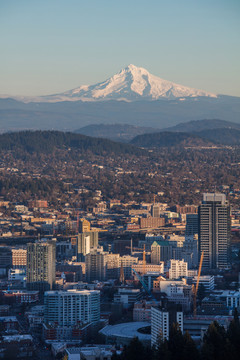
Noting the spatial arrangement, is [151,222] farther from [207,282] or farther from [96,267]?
[207,282]

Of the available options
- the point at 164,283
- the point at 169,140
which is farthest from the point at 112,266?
the point at 169,140

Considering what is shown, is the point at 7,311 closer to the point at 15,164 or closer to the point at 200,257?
the point at 200,257

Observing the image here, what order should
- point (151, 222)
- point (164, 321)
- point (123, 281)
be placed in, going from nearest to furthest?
point (164, 321) → point (123, 281) → point (151, 222)

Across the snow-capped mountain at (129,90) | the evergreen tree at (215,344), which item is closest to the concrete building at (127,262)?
the evergreen tree at (215,344)

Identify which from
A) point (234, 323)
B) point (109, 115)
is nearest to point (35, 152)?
point (109, 115)

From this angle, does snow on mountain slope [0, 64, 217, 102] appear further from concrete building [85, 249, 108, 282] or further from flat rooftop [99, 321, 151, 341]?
flat rooftop [99, 321, 151, 341]

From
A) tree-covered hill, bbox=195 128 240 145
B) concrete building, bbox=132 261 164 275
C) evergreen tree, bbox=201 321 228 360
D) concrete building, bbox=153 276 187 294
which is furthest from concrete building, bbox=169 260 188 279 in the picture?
tree-covered hill, bbox=195 128 240 145

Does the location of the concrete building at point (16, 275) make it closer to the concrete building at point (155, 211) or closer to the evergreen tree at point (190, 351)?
the evergreen tree at point (190, 351)
